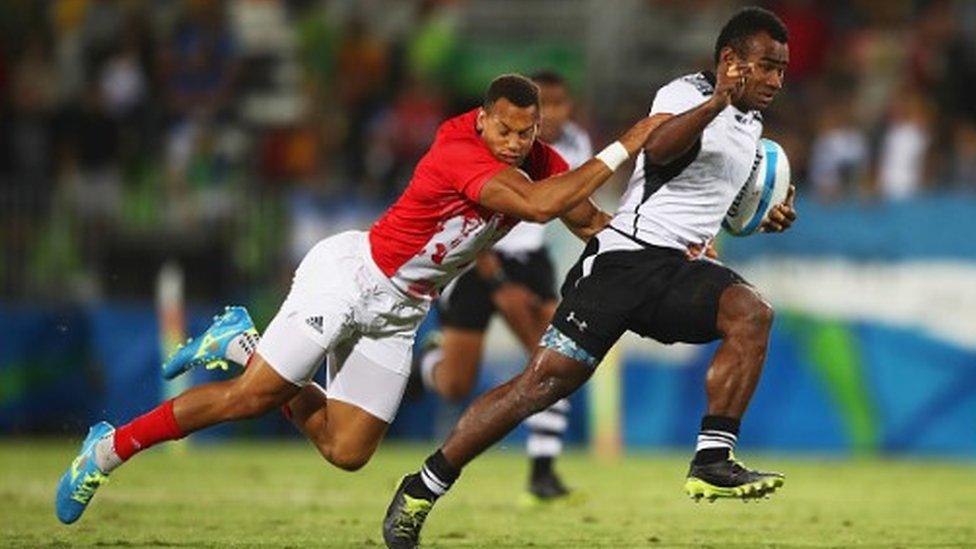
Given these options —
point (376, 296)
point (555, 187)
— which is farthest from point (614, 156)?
point (376, 296)

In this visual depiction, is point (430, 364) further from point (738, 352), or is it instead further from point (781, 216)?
point (738, 352)

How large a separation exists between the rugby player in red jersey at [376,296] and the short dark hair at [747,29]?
59 centimetres

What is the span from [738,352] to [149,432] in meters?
2.94

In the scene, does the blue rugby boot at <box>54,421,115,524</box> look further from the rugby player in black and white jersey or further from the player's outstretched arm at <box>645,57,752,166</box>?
the player's outstretched arm at <box>645,57,752,166</box>

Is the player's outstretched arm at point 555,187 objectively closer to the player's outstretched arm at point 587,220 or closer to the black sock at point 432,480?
the player's outstretched arm at point 587,220

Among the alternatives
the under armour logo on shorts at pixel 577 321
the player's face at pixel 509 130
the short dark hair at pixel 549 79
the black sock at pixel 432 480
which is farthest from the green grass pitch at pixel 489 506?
the short dark hair at pixel 549 79

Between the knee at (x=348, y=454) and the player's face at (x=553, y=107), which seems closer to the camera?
the knee at (x=348, y=454)

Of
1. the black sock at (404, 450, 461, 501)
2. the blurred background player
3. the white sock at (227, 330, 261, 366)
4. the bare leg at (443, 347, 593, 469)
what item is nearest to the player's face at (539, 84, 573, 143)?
the blurred background player

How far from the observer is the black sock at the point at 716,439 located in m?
9.37

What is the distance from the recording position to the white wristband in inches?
362

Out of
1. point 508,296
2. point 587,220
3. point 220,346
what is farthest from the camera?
point 508,296

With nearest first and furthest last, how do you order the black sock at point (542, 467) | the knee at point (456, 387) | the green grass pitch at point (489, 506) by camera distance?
the green grass pitch at point (489, 506), the black sock at point (542, 467), the knee at point (456, 387)

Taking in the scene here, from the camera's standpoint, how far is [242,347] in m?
10.4

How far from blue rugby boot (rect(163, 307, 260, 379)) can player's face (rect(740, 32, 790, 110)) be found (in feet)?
9.35
